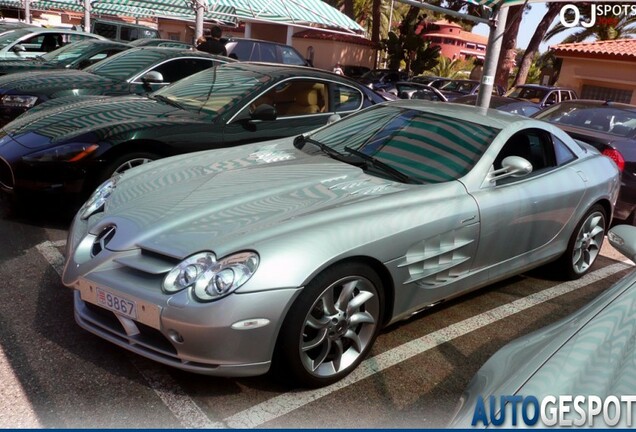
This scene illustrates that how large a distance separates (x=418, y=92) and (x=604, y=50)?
40.2 ft

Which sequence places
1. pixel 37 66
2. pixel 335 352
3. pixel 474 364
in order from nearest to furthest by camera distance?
pixel 335 352, pixel 474 364, pixel 37 66

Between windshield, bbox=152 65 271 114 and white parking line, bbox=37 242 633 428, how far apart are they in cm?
190

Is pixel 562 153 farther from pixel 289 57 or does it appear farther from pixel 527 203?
pixel 289 57

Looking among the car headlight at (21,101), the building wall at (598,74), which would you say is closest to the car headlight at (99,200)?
the car headlight at (21,101)

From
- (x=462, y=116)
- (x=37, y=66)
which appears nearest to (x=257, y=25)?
(x=37, y=66)

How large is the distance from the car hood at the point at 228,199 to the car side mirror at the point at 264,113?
3.85 feet

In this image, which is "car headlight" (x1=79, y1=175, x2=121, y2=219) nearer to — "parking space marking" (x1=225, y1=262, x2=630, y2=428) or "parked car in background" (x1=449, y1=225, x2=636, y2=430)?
"parking space marking" (x1=225, y1=262, x2=630, y2=428)

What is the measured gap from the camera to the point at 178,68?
7.41 m

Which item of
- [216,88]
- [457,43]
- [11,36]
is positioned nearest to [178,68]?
[216,88]

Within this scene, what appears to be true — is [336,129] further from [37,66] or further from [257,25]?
[257,25]

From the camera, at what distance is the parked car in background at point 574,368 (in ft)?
5.23

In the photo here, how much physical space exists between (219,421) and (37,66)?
26.4 feet

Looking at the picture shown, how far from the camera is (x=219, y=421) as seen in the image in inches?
103

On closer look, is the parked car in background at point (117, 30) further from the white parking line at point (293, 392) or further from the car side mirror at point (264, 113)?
the white parking line at point (293, 392)
